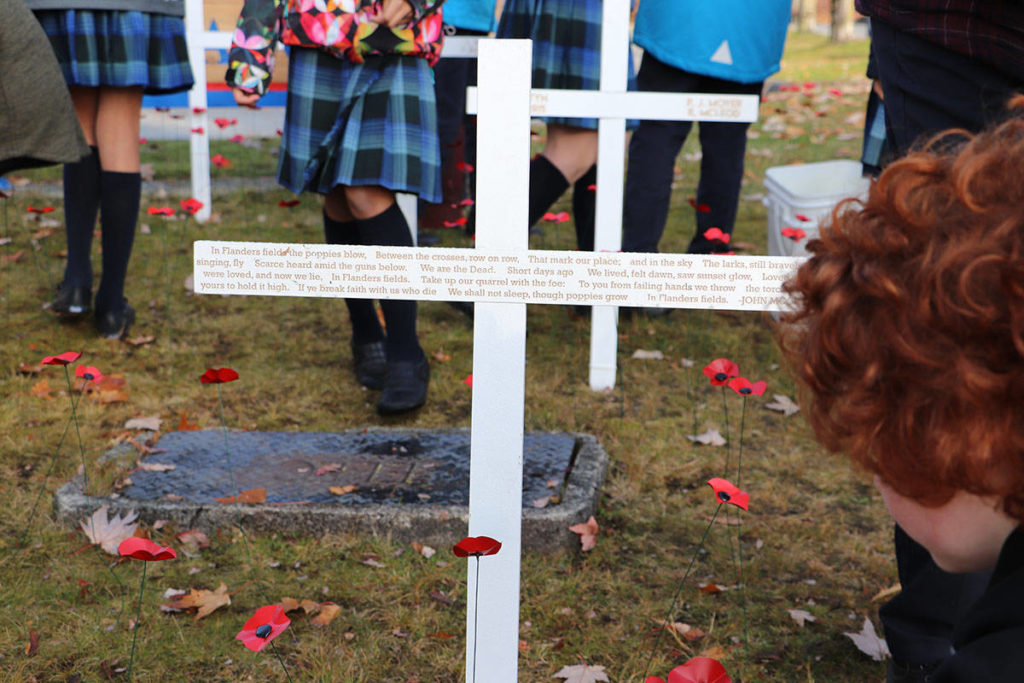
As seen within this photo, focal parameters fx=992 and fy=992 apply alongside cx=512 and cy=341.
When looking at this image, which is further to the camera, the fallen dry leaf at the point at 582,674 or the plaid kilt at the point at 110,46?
the plaid kilt at the point at 110,46

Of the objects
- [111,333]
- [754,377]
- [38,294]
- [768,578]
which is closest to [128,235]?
[111,333]

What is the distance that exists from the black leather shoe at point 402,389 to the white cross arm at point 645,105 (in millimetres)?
834

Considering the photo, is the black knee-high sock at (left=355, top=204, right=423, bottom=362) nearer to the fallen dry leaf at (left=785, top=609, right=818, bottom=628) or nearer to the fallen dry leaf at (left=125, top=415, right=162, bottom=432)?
the fallen dry leaf at (left=125, top=415, right=162, bottom=432)

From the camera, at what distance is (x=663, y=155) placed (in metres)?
3.86

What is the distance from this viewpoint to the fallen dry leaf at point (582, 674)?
1918 mm

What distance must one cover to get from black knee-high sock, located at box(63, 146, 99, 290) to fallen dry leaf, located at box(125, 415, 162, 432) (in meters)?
0.94

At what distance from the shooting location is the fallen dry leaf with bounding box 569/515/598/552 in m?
2.39

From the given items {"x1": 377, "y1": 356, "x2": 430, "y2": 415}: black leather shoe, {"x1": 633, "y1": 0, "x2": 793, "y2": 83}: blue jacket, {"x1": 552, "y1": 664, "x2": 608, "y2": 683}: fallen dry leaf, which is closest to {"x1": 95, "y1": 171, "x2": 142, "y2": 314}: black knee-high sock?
{"x1": 377, "y1": 356, "x2": 430, "y2": 415}: black leather shoe

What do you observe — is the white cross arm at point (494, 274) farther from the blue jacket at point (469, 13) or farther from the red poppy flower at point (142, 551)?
the blue jacket at point (469, 13)

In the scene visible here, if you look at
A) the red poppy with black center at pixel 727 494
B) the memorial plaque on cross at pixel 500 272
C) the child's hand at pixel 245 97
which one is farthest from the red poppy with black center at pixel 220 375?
the child's hand at pixel 245 97

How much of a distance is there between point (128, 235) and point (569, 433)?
1856 millimetres

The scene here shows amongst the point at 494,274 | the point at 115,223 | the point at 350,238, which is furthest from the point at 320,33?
the point at 494,274

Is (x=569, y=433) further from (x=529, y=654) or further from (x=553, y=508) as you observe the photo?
(x=529, y=654)

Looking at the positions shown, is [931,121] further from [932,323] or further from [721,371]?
[932,323]
